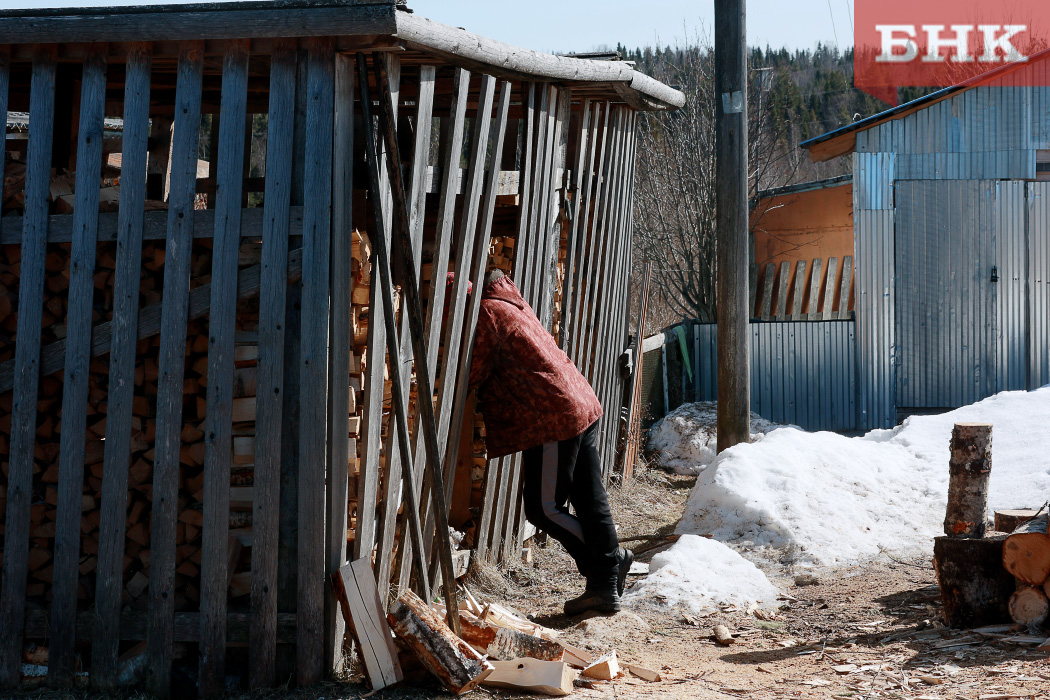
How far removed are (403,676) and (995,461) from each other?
599 centimetres

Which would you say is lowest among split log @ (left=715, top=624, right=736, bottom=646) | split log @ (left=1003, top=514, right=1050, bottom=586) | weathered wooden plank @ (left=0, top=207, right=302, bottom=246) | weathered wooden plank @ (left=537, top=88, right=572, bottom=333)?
split log @ (left=715, top=624, right=736, bottom=646)

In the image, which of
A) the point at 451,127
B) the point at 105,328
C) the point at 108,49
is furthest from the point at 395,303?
the point at 108,49

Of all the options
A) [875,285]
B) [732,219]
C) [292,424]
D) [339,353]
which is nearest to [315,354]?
[339,353]

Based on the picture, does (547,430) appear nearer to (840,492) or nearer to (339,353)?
(339,353)

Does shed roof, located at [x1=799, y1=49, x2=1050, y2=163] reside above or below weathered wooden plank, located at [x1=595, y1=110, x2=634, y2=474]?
above

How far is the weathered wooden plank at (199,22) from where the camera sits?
372cm

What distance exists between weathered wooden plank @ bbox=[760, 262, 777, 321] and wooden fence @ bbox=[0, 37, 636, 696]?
1152 centimetres

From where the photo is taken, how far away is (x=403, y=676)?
153 inches

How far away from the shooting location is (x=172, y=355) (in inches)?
154

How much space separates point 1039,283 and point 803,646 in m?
8.20

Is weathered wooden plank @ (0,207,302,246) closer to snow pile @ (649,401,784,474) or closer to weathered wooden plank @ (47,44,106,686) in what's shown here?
weathered wooden plank @ (47,44,106,686)

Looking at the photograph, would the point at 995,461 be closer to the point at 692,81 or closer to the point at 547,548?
the point at 547,548

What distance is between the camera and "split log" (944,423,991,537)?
16.1 feet

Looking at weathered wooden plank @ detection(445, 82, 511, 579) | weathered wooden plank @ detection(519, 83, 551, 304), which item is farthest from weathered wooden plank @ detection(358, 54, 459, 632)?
weathered wooden plank @ detection(519, 83, 551, 304)
